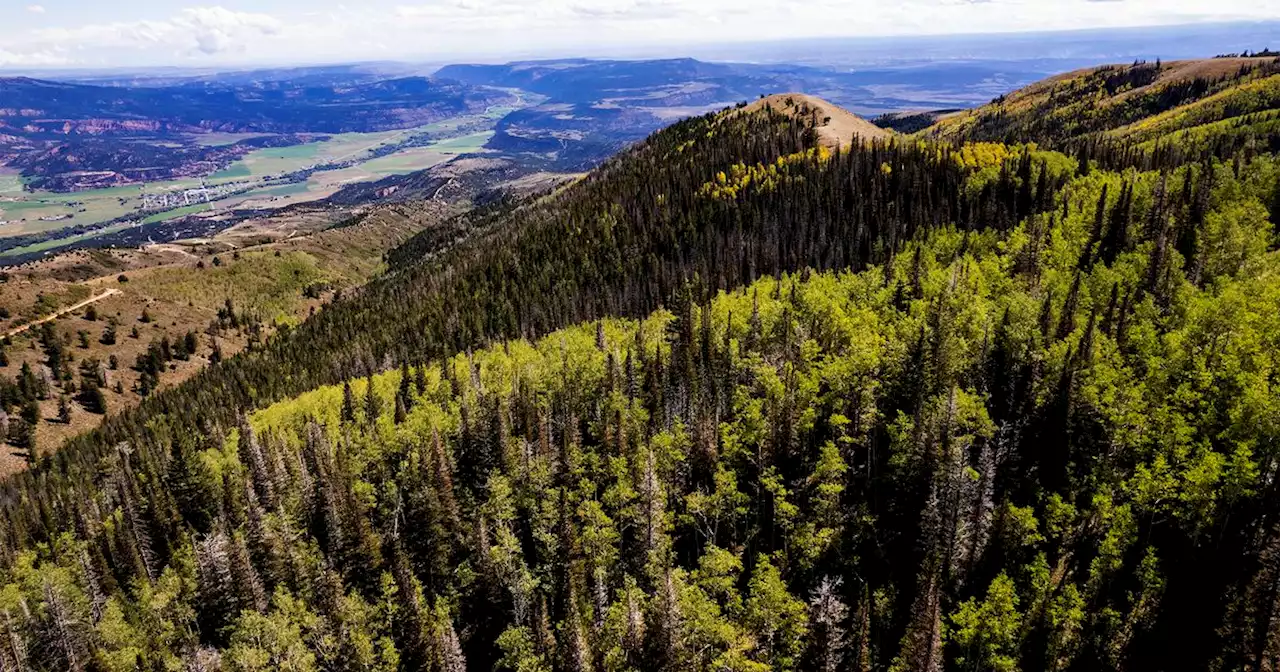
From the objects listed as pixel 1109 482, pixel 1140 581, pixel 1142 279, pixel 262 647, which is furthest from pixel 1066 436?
pixel 262 647

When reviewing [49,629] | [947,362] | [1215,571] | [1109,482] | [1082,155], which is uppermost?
[1082,155]

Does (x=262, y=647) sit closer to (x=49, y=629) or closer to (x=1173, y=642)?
(x=49, y=629)

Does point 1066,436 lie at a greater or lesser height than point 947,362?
lesser

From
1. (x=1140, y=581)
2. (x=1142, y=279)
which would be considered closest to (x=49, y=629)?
(x=1140, y=581)

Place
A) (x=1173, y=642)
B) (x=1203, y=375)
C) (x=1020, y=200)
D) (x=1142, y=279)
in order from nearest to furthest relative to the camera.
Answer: (x=1173, y=642) → (x=1203, y=375) → (x=1142, y=279) → (x=1020, y=200)

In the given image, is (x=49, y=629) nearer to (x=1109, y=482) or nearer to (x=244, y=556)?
(x=244, y=556)

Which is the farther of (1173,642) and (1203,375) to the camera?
(1203,375)

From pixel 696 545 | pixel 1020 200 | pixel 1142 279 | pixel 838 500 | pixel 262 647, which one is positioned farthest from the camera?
pixel 1020 200
